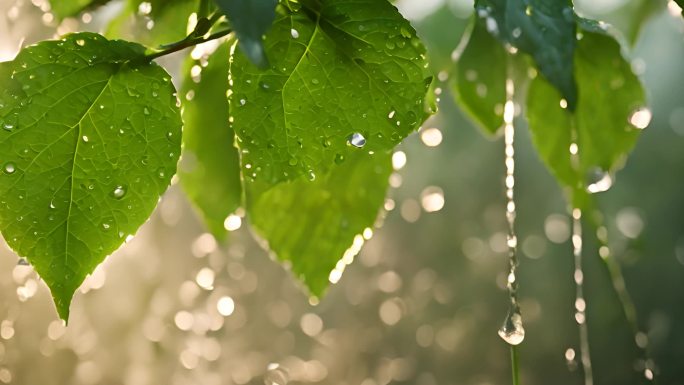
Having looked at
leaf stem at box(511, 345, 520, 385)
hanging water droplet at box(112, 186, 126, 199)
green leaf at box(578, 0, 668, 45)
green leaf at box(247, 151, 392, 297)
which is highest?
hanging water droplet at box(112, 186, 126, 199)

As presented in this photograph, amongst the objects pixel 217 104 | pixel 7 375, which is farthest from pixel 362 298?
pixel 217 104

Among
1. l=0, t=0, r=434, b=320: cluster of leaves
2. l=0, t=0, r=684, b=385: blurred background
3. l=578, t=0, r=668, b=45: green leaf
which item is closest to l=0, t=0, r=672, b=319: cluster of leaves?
l=0, t=0, r=434, b=320: cluster of leaves

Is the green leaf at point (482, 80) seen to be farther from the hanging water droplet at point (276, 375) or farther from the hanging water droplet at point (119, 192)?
the hanging water droplet at point (276, 375)

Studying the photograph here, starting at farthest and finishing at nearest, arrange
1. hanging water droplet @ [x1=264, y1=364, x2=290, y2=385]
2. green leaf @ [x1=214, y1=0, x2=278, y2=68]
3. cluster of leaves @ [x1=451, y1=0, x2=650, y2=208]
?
hanging water droplet @ [x1=264, y1=364, x2=290, y2=385] < cluster of leaves @ [x1=451, y1=0, x2=650, y2=208] < green leaf @ [x1=214, y1=0, x2=278, y2=68]

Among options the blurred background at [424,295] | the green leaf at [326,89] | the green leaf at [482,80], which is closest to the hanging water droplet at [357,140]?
the green leaf at [326,89]

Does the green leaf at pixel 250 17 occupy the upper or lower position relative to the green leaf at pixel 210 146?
upper

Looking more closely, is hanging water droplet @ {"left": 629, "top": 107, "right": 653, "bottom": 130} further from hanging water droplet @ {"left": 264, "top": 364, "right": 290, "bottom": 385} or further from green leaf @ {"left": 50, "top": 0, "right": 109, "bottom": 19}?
hanging water droplet @ {"left": 264, "top": 364, "right": 290, "bottom": 385}

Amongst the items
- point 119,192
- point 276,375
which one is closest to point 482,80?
point 119,192
